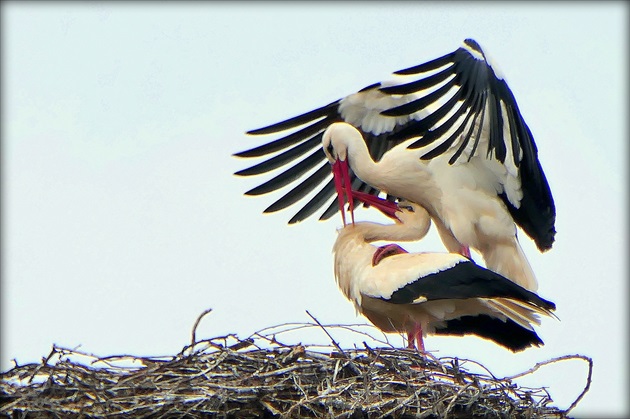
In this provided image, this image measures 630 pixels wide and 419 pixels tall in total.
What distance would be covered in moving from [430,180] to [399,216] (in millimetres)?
226

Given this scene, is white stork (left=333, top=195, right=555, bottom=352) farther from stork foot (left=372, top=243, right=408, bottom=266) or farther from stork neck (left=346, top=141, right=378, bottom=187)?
stork neck (left=346, top=141, right=378, bottom=187)

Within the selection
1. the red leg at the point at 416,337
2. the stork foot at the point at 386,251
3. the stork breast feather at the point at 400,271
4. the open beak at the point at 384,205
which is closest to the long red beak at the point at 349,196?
the open beak at the point at 384,205

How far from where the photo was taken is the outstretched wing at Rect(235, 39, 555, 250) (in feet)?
21.4

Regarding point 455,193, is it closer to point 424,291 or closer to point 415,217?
point 415,217

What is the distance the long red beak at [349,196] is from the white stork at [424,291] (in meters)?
0.03

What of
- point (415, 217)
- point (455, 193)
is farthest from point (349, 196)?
point (455, 193)

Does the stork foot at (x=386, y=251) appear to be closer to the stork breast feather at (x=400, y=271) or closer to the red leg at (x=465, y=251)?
the stork breast feather at (x=400, y=271)

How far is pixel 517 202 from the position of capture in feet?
23.1

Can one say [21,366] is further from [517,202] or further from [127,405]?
[517,202]

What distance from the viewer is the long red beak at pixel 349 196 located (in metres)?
6.99

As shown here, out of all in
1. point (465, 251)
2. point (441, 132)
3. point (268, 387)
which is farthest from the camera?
point (465, 251)

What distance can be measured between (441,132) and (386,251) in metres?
0.59

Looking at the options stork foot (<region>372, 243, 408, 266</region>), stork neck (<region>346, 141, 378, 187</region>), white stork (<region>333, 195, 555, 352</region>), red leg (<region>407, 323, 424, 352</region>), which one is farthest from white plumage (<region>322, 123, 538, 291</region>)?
red leg (<region>407, 323, 424, 352</region>)

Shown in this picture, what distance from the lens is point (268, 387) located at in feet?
18.1
